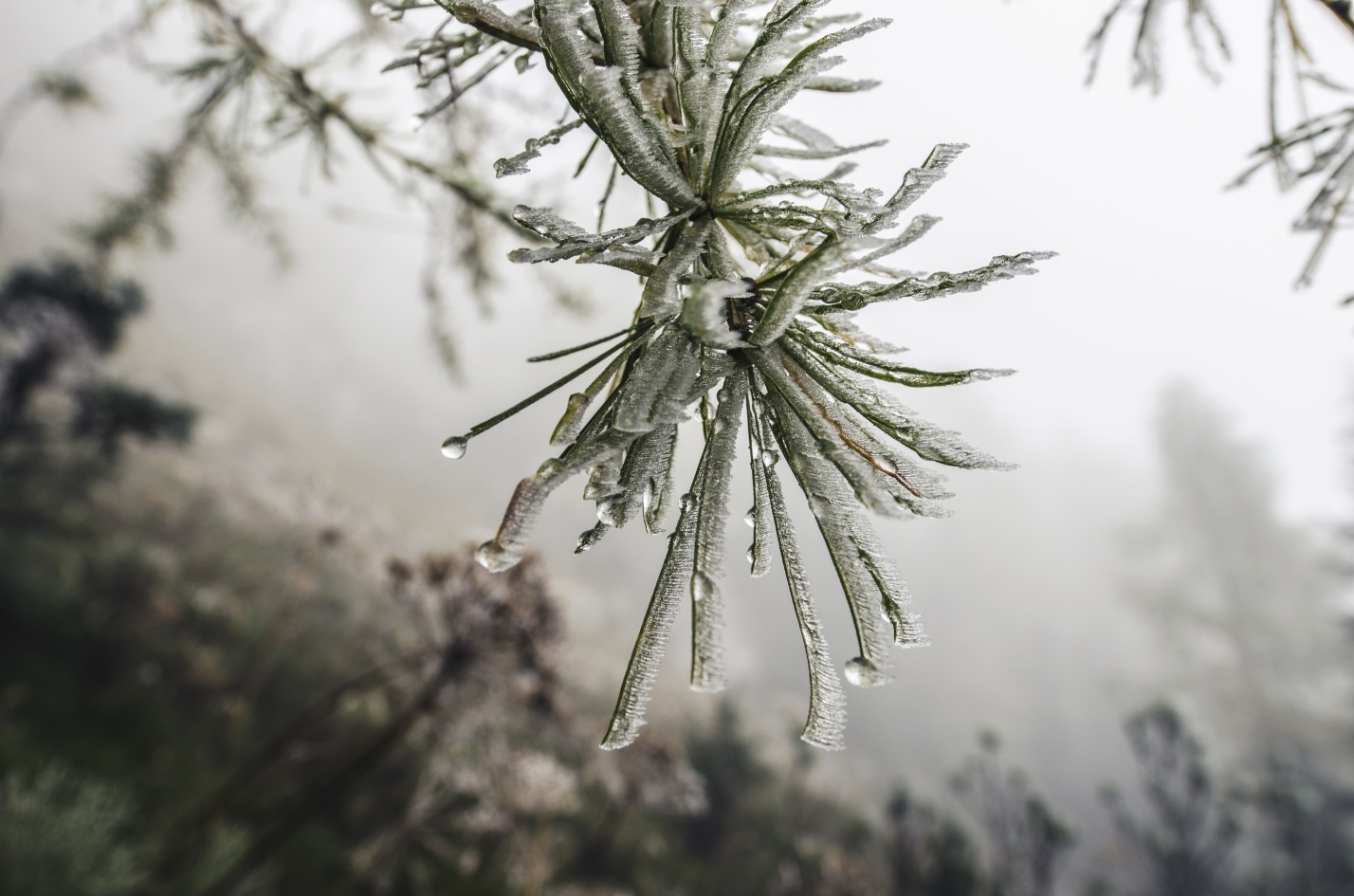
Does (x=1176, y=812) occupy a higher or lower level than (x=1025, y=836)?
higher

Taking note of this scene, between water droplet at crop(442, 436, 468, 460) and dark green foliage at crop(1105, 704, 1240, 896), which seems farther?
dark green foliage at crop(1105, 704, 1240, 896)

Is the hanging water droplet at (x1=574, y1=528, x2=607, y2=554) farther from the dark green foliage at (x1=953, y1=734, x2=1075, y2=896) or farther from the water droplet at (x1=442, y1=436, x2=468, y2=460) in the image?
the dark green foliage at (x1=953, y1=734, x2=1075, y2=896)

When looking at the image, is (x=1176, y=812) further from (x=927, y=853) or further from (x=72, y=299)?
(x=72, y=299)

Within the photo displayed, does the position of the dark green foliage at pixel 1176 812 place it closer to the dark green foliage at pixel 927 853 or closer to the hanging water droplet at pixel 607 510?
the dark green foliage at pixel 927 853

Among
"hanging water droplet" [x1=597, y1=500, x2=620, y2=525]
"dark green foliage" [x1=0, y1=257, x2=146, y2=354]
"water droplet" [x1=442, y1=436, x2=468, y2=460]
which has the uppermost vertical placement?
"dark green foliage" [x1=0, y1=257, x2=146, y2=354]

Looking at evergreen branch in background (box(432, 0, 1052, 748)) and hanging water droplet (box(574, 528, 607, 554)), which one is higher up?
evergreen branch in background (box(432, 0, 1052, 748))

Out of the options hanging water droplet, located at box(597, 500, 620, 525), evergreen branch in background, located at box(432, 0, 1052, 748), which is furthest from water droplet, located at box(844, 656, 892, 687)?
hanging water droplet, located at box(597, 500, 620, 525)

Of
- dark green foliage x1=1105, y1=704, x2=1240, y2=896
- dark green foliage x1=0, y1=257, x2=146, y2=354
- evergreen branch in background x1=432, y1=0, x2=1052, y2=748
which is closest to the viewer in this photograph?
evergreen branch in background x1=432, y1=0, x2=1052, y2=748

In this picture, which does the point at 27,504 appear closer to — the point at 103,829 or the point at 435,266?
the point at 103,829

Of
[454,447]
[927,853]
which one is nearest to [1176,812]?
[927,853]
